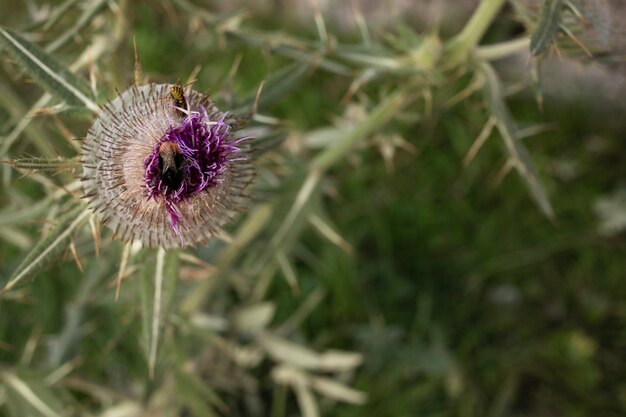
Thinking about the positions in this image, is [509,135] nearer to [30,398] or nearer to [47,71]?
[47,71]

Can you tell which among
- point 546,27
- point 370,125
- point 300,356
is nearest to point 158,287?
point 370,125

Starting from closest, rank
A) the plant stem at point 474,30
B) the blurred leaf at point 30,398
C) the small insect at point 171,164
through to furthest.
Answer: the small insect at point 171,164, the plant stem at point 474,30, the blurred leaf at point 30,398

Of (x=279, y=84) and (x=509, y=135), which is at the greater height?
(x=279, y=84)

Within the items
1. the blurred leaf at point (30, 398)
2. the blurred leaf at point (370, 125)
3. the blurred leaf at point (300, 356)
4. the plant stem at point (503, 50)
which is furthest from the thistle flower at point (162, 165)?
the blurred leaf at point (300, 356)

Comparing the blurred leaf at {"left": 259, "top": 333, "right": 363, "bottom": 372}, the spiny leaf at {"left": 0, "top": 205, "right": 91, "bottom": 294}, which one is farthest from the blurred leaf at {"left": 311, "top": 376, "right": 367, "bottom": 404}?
the spiny leaf at {"left": 0, "top": 205, "right": 91, "bottom": 294}

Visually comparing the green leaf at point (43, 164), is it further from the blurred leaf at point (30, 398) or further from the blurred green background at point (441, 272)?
the blurred green background at point (441, 272)

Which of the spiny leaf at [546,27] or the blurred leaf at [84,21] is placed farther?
the blurred leaf at [84,21]

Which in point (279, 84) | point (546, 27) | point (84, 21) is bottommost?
point (546, 27)
